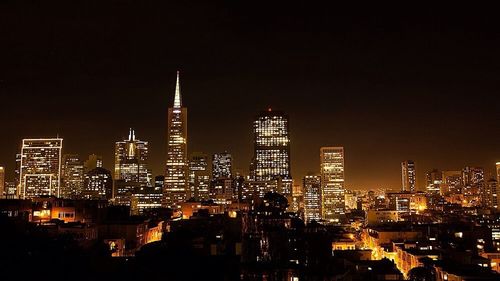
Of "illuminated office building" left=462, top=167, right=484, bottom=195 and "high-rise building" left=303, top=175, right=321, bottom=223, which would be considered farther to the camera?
"illuminated office building" left=462, top=167, right=484, bottom=195

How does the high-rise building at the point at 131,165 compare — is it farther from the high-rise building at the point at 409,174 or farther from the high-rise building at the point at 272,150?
the high-rise building at the point at 409,174

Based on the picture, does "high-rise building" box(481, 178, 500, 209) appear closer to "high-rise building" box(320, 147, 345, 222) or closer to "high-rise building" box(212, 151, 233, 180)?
"high-rise building" box(320, 147, 345, 222)

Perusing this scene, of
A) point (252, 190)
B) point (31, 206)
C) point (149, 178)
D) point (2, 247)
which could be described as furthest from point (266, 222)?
point (149, 178)

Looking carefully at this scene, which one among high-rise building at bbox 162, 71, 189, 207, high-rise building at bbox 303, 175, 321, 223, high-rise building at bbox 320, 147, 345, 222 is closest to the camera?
high-rise building at bbox 303, 175, 321, 223

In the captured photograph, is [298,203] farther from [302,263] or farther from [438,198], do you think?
[302,263]

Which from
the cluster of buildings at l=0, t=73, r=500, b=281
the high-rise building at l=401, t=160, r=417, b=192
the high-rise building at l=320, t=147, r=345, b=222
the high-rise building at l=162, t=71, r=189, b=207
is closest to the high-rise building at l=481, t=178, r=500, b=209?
the cluster of buildings at l=0, t=73, r=500, b=281

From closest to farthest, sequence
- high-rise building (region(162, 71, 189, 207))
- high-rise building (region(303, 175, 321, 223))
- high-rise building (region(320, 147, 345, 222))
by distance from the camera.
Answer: high-rise building (region(303, 175, 321, 223))
high-rise building (region(320, 147, 345, 222))
high-rise building (region(162, 71, 189, 207))

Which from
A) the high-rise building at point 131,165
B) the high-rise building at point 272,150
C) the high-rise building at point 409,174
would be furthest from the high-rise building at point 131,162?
the high-rise building at point 409,174
